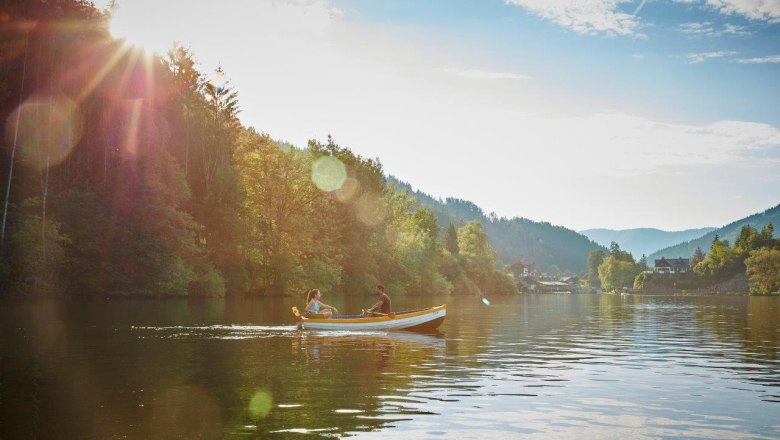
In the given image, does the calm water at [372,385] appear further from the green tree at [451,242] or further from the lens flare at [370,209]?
the green tree at [451,242]

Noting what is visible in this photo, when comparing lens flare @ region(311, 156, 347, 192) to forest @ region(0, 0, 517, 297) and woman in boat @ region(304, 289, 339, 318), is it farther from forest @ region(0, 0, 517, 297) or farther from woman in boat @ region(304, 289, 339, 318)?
woman in boat @ region(304, 289, 339, 318)

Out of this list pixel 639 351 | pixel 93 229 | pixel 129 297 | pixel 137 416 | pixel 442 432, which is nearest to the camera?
pixel 442 432

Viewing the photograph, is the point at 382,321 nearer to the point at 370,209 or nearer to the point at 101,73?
the point at 101,73

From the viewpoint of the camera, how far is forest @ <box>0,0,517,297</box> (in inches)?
2169

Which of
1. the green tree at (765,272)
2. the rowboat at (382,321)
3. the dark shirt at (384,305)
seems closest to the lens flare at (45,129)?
the rowboat at (382,321)

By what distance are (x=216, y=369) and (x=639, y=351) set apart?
16.9m

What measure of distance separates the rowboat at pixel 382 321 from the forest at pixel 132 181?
28.7 meters

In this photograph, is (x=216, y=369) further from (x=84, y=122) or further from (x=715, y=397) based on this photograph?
(x=84, y=122)

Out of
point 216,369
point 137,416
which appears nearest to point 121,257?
point 216,369

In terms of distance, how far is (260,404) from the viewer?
51.4 ft

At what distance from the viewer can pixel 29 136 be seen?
182 feet

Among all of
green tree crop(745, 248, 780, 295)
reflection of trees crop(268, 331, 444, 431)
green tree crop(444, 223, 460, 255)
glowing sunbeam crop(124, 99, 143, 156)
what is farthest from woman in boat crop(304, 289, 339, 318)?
green tree crop(745, 248, 780, 295)

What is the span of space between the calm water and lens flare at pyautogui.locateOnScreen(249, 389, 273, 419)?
45 millimetres

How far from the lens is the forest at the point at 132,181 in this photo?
55.1m
